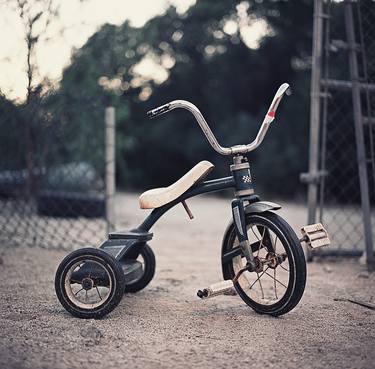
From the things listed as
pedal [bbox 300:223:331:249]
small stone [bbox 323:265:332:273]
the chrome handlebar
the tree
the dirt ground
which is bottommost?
small stone [bbox 323:265:332:273]

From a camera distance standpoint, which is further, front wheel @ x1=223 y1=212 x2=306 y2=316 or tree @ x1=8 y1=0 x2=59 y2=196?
tree @ x1=8 y1=0 x2=59 y2=196

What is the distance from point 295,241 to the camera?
7.55ft

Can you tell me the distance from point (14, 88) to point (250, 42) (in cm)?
1125

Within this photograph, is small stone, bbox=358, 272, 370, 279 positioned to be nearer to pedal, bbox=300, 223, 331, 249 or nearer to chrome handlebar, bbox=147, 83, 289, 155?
pedal, bbox=300, 223, 331, 249

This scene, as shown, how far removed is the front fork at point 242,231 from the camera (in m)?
2.44

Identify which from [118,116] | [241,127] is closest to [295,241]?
[118,116]

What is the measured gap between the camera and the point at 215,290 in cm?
236

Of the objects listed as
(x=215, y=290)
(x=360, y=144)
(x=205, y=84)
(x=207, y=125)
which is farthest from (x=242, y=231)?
(x=205, y=84)

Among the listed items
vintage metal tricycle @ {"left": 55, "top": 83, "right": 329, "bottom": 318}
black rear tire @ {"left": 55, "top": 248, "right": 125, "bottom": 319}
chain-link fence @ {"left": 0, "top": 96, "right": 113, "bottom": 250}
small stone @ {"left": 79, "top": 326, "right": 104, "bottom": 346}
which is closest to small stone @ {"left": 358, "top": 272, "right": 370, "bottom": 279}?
vintage metal tricycle @ {"left": 55, "top": 83, "right": 329, "bottom": 318}

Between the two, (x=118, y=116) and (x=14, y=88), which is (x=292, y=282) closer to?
(x=14, y=88)

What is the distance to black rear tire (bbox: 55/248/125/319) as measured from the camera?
92.2 inches

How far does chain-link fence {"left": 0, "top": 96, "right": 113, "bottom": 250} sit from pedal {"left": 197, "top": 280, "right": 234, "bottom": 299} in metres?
2.15

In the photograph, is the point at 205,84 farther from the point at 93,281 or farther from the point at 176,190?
the point at 93,281

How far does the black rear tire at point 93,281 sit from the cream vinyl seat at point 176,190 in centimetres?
34
